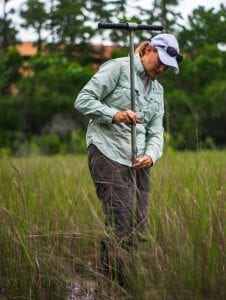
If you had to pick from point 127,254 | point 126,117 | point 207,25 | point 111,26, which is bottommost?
point 127,254

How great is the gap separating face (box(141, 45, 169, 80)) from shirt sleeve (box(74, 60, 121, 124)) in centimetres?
17

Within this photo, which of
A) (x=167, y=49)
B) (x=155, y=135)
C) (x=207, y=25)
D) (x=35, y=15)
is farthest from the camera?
(x=35, y=15)

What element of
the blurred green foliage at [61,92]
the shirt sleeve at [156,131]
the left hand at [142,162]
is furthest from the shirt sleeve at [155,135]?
the blurred green foliage at [61,92]

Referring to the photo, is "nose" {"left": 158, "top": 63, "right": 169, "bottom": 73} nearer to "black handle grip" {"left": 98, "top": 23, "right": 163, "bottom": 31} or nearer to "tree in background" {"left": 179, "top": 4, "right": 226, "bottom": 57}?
"black handle grip" {"left": 98, "top": 23, "right": 163, "bottom": 31}

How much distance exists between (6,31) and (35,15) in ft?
9.71

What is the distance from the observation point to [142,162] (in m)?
4.27

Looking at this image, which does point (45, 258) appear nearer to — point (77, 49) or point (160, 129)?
point (160, 129)

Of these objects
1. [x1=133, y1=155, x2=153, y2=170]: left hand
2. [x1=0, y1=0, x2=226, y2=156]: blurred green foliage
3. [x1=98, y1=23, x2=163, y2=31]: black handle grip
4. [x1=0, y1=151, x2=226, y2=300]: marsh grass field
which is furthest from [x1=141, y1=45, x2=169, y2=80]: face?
[x1=0, y1=0, x2=226, y2=156]: blurred green foliage

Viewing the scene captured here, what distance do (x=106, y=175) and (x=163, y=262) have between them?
88 centimetres

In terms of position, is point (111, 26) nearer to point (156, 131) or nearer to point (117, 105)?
point (117, 105)

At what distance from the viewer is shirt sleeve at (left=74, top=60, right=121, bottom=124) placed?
416 centimetres

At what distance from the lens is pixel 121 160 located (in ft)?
14.1

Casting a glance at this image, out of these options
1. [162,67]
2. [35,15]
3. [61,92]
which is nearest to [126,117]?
[162,67]

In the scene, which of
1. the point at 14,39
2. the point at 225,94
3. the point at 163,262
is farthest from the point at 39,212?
the point at 14,39
